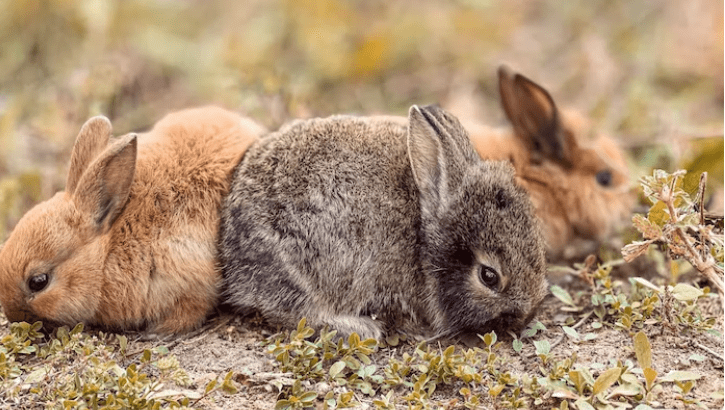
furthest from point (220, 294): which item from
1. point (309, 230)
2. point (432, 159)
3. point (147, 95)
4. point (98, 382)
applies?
point (147, 95)

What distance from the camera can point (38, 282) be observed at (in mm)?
4016

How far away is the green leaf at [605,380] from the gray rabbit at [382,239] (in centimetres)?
68

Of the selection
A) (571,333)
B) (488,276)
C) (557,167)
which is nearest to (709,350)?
(571,333)

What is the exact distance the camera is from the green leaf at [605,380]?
3.54m

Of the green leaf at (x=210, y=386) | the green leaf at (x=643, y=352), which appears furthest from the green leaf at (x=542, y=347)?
the green leaf at (x=210, y=386)

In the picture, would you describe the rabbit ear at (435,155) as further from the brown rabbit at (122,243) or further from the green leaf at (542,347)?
the brown rabbit at (122,243)

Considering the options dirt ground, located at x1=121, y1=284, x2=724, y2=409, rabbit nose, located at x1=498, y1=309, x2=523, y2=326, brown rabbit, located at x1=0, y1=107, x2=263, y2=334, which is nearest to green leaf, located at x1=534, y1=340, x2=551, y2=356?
dirt ground, located at x1=121, y1=284, x2=724, y2=409

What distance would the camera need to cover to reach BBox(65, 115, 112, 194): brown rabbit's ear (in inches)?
169

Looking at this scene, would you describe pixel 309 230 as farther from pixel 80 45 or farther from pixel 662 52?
pixel 662 52

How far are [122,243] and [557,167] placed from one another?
126 inches

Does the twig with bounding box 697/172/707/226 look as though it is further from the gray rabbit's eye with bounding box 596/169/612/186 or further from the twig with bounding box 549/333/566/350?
the gray rabbit's eye with bounding box 596/169/612/186

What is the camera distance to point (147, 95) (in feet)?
23.8

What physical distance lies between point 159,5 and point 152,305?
5095 mm

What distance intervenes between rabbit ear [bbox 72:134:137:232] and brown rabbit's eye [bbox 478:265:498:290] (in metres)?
2.00
